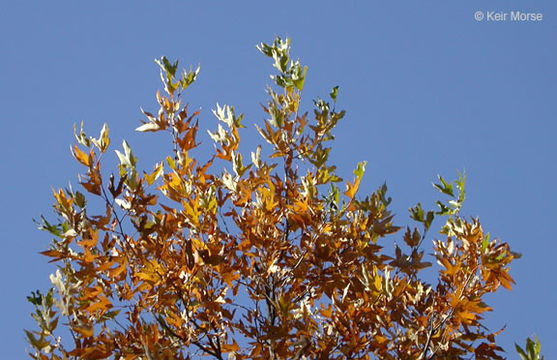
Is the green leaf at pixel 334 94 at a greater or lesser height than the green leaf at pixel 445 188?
greater

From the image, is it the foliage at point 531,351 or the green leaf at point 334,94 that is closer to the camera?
the foliage at point 531,351

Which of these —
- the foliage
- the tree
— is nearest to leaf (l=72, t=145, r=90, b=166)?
the tree

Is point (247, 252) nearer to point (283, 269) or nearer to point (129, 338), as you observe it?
point (283, 269)

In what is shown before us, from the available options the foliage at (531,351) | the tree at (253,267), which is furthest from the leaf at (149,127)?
the foliage at (531,351)

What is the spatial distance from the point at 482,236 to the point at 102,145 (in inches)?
101

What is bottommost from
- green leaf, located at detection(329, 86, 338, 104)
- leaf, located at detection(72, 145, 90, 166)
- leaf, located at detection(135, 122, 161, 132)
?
leaf, located at detection(72, 145, 90, 166)

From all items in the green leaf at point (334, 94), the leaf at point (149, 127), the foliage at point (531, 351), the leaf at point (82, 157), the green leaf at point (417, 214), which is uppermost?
the green leaf at point (334, 94)

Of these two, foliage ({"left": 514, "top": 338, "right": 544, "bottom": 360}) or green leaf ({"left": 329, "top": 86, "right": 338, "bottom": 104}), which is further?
green leaf ({"left": 329, "top": 86, "right": 338, "bottom": 104})

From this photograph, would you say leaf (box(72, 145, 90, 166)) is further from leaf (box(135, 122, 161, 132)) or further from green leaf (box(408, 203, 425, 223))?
green leaf (box(408, 203, 425, 223))

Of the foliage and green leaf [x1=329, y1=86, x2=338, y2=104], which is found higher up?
green leaf [x1=329, y1=86, x2=338, y2=104]

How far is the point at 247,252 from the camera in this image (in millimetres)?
4672

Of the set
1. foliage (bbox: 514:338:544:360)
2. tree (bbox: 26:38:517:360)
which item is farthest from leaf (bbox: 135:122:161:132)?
foliage (bbox: 514:338:544:360)

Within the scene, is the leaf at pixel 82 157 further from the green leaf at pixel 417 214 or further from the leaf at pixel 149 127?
the green leaf at pixel 417 214

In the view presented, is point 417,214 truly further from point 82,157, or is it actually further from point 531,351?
point 82,157
